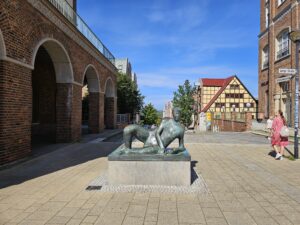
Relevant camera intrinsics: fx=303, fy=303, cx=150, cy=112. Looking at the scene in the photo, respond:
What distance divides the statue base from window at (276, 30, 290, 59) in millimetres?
20566

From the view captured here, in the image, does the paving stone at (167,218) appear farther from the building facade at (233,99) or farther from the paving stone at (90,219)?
the building facade at (233,99)

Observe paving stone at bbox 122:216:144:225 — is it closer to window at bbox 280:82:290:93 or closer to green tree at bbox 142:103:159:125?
window at bbox 280:82:290:93

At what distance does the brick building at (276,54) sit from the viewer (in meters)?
22.6

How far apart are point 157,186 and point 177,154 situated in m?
0.77

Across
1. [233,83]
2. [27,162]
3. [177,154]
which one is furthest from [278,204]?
[233,83]

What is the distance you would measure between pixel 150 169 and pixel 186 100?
37105 mm

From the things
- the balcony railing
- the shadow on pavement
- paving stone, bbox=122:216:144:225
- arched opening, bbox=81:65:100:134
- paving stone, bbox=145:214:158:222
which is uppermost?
the balcony railing

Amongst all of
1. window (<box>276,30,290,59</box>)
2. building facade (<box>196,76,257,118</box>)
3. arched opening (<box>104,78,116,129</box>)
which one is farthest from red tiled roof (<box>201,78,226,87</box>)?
arched opening (<box>104,78,116,129</box>)

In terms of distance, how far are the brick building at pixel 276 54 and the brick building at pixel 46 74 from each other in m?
12.8

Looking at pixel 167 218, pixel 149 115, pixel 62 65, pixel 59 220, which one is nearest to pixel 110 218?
pixel 59 220

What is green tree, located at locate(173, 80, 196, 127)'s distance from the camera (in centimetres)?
4212

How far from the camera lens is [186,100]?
42.9 m

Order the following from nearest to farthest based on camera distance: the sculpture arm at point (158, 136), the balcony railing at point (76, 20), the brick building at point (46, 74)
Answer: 1. the sculpture arm at point (158, 136)
2. the brick building at point (46, 74)
3. the balcony railing at point (76, 20)

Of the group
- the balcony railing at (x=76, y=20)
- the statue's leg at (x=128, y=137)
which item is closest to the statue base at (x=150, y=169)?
the statue's leg at (x=128, y=137)
